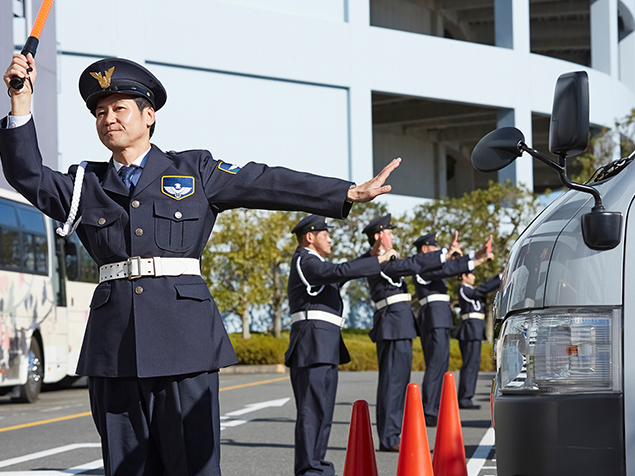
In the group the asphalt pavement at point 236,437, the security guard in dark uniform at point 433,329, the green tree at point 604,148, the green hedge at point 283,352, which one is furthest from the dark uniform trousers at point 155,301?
the green hedge at point 283,352

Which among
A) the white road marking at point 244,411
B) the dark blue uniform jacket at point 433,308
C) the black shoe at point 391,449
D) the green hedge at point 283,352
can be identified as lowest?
the green hedge at point 283,352

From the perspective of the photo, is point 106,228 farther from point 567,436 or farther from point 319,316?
point 319,316

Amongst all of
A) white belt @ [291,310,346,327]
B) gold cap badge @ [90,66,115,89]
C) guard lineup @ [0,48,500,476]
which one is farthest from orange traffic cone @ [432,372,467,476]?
gold cap badge @ [90,66,115,89]

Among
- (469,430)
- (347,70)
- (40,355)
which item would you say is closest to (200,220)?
(469,430)

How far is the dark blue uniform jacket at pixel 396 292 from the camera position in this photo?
852 centimetres

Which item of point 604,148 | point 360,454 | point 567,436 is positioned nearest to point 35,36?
point 567,436

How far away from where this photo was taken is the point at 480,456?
8.02m

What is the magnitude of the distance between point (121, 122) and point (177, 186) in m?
0.33

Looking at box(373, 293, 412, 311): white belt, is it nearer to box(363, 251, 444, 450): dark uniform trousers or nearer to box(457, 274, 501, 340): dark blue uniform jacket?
box(363, 251, 444, 450): dark uniform trousers

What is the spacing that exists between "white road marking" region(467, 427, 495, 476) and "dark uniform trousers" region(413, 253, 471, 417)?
141cm

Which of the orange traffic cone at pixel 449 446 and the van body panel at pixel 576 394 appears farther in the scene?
the orange traffic cone at pixel 449 446

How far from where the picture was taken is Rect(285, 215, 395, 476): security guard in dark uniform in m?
6.80

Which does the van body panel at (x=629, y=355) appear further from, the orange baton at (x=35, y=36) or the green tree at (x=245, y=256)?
the green tree at (x=245, y=256)

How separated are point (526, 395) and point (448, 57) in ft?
101
